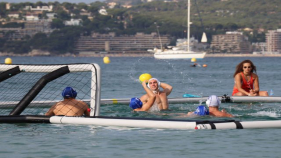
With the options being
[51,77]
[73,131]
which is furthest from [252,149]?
[51,77]

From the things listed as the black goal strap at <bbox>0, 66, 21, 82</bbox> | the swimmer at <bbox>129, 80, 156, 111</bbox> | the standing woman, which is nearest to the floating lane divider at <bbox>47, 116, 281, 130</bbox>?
the black goal strap at <bbox>0, 66, 21, 82</bbox>

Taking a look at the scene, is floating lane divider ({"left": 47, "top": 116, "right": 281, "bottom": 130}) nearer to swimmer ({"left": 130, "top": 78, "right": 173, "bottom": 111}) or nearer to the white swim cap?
the white swim cap

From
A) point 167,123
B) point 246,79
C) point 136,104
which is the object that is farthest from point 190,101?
point 167,123

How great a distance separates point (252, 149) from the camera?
11586mm

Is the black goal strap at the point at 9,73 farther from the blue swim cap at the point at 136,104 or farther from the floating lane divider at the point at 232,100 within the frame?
the floating lane divider at the point at 232,100

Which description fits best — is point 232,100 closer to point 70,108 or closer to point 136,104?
point 136,104

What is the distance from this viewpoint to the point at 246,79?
18688mm

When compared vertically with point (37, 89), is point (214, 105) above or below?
below

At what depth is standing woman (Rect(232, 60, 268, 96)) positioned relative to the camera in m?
18.3

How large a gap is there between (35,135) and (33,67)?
234cm

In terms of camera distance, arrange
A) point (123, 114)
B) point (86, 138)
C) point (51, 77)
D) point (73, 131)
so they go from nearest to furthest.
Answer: point (86, 138) < point (73, 131) < point (51, 77) < point (123, 114)

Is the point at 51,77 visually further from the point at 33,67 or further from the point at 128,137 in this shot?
the point at 128,137

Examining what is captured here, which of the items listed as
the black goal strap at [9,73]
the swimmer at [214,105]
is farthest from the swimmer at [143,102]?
the black goal strap at [9,73]

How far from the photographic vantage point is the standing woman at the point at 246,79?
18344 mm
